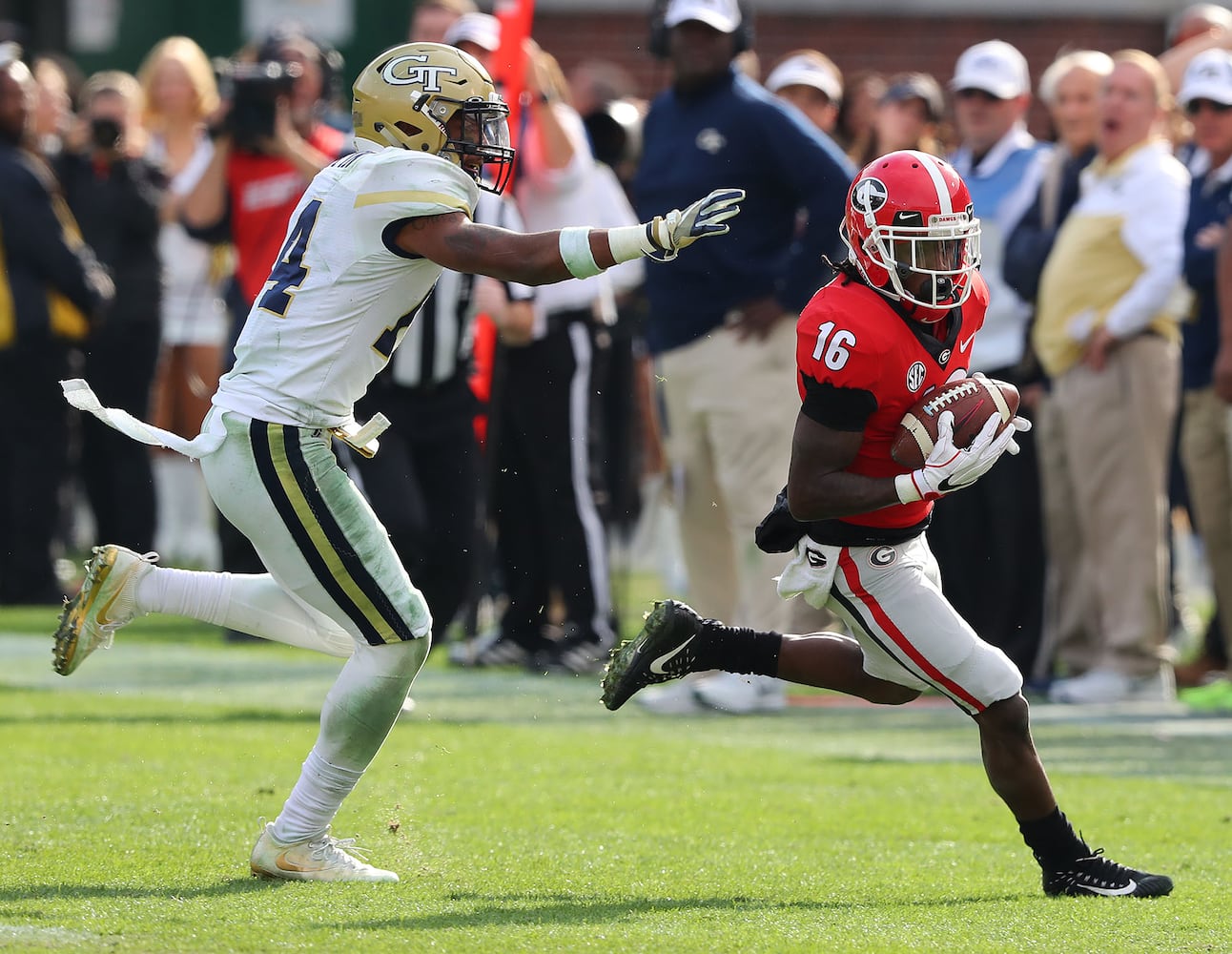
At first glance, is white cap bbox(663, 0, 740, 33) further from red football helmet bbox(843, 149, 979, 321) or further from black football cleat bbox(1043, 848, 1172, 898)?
black football cleat bbox(1043, 848, 1172, 898)

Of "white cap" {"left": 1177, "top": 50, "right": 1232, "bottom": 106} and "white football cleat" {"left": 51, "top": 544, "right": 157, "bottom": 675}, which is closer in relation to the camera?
"white football cleat" {"left": 51, "top": 544, "right": 157, "bottom": 675}

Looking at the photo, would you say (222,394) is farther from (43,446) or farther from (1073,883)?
(43,446)

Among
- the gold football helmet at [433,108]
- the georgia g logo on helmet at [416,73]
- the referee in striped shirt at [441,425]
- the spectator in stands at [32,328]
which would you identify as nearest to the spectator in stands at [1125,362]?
the referee in striped shirt at [441,425]

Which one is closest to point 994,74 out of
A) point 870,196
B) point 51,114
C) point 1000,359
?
point 1000,359

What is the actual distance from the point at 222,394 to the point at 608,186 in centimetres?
480

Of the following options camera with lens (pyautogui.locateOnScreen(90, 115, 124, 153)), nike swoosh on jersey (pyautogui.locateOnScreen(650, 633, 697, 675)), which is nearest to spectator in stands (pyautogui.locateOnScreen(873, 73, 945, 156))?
camera with lens (pyautogui.locateOnScreen(90, 115, 124, 153))

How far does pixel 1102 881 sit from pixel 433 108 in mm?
2328

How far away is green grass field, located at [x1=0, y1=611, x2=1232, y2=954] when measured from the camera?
4297 millimetres

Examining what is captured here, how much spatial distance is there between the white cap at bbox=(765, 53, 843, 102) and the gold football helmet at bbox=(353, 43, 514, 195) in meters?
4.94

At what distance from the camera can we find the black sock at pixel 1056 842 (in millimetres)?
4785

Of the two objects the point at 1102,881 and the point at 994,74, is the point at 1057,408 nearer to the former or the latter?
the point at 994,74

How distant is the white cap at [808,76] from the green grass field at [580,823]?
2.88 m

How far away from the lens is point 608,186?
9.48 m

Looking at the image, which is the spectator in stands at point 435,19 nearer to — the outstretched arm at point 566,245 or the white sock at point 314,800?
the outstretched arm at point 566,245
